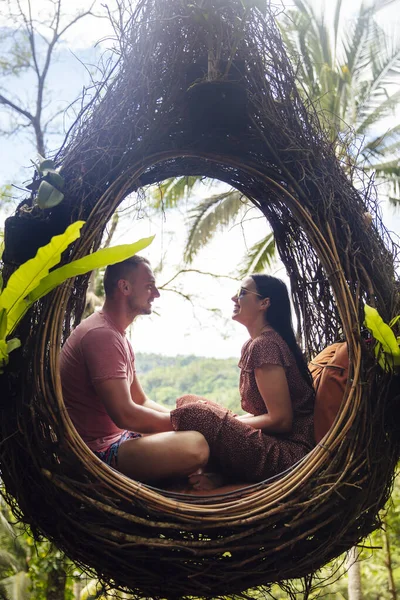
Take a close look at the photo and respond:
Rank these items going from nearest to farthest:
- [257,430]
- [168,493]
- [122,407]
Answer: [168,493]
[122,407]
[257,430]

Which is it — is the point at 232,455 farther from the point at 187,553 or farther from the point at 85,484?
the point at 85,484

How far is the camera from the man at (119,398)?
5.32 ft

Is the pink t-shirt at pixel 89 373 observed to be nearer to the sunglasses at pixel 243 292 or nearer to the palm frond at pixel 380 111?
the sunglasses at pixel 243 292

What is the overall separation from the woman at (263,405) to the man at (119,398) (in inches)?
3.2

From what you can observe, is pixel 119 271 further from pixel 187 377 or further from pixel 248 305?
pixel 187 377

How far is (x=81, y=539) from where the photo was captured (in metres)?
1.39

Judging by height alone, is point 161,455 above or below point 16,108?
below

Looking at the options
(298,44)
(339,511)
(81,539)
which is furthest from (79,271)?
(298,44)

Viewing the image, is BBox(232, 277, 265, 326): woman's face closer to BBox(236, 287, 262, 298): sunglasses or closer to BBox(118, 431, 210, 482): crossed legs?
BBox(236, 287, 262, 298): sunglasses

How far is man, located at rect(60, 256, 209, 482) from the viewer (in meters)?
1.62

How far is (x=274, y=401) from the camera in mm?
1842

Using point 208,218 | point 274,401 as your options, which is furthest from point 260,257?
point 274,401

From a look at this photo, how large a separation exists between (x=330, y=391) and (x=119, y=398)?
65cm

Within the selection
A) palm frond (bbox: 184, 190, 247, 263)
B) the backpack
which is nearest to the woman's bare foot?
the backpack
